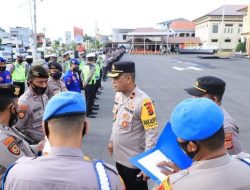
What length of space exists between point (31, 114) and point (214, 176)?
9.00 feet

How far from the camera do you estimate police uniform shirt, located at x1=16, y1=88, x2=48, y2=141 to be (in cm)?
360

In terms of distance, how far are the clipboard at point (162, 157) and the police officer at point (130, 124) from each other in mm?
935

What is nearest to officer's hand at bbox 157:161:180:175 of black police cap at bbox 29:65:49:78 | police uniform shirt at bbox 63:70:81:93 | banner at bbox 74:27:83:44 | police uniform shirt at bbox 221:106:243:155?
police uniform shirt at bbox 221:106:243:155

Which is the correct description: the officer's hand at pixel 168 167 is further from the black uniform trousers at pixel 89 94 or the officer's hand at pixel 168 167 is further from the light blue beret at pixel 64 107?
the black uniform trousers at pixel 89 94

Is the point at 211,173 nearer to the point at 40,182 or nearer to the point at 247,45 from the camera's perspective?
the point at 40,182

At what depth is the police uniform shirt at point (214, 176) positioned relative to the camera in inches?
55.2

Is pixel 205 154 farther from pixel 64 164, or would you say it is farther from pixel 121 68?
pixel 121 68

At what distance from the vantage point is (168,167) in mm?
1991

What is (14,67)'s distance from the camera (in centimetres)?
1064

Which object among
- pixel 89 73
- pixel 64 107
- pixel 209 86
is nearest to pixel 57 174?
pixel 64 107

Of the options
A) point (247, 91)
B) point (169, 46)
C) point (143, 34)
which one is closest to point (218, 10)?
point (169, 46)

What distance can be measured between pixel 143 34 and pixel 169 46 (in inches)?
278

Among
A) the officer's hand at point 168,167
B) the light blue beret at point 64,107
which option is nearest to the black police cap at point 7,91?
the light blue beret at point 64,107

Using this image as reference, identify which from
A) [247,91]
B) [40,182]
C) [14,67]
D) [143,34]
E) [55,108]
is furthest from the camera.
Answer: [143,34]
